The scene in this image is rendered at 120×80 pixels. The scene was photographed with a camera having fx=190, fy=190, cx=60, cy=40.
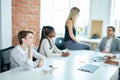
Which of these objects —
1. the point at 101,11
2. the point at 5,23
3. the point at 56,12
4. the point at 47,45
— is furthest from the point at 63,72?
the point at 56,12

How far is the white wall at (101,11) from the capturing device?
475 cm

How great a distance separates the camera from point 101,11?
4828 mm

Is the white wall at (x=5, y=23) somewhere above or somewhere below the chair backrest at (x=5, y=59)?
above

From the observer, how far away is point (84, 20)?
529cm

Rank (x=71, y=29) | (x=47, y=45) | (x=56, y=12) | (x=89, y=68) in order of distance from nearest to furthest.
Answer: (x=89, y=68) → (x=47, y=45) → (x=71, y=29) → (x=56, y=12)

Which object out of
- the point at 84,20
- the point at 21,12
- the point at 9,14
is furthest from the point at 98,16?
the point at 9,14

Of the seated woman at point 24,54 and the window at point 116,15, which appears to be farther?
the window at point 116,15

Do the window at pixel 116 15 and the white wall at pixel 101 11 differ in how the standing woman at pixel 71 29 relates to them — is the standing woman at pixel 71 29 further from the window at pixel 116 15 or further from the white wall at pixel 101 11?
the window at pixel 116 15

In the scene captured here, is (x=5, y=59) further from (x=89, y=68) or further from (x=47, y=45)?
(x=89, y=68)

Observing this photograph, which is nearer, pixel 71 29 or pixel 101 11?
pixel 71 29

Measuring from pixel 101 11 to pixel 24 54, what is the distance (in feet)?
10.1

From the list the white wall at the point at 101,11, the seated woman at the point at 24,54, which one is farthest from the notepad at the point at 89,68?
the white wall at the point at 101,11

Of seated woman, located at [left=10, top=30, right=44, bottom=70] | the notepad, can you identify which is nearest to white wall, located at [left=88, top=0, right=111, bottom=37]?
the notepad

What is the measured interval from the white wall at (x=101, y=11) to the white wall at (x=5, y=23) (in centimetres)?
239
